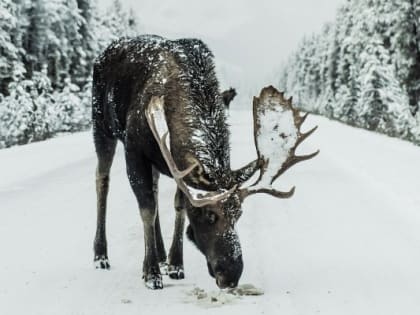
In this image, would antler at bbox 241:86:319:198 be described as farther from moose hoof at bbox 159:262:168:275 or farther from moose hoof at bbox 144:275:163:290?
moose hoof at bbox 159:262:168:275

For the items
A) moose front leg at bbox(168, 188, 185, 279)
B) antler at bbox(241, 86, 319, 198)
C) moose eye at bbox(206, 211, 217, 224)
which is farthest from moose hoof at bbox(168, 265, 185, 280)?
antler at bbox(241, 86, 319, 198)

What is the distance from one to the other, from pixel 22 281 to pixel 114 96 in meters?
2.05

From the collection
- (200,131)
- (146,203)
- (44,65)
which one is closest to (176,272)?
(146,203)

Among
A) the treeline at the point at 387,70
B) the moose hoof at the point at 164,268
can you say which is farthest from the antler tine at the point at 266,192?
the treeline at the point at 387,70

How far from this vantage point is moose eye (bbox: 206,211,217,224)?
14.1 ft

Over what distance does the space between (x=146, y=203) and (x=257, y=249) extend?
1615 millimetres

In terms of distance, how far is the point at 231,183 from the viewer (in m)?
4.36

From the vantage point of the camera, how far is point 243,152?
14.9 metres

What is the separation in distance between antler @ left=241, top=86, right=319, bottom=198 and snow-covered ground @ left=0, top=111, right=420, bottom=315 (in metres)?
1.07

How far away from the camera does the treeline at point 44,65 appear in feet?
72.4

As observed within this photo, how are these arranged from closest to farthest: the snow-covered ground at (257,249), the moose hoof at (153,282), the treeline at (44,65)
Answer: the snow-covered ground at (257,249) < the moose hoof at (153,282) < the treeline at (44,65)

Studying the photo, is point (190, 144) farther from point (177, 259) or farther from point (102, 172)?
point (102, 172)

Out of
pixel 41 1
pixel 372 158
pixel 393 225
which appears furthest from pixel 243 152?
pixel 41 1

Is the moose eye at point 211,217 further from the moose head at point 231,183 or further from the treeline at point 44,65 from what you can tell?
the treeline at point 44,65
